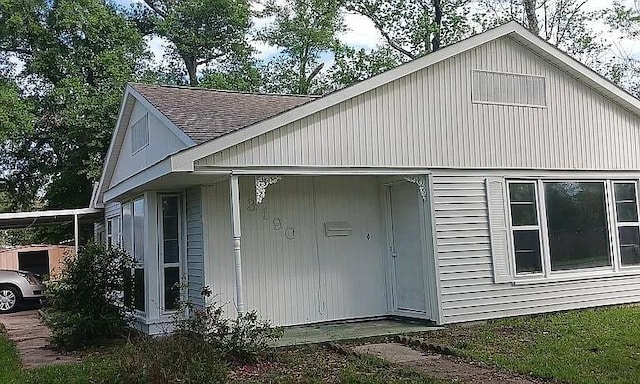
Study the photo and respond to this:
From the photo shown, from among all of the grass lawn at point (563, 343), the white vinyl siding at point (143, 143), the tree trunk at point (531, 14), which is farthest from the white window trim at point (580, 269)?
the tree trunk at point (531, 14)

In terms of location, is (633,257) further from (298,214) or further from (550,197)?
(298,214)

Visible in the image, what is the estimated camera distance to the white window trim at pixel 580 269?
10305 mm

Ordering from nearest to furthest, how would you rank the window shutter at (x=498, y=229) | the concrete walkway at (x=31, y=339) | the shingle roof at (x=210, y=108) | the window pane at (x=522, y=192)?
the concrete walkway at (x=31, y=339)
the shingle roof at (x=210, y=108)
the window shutter at (x=498, y=229)
the window pane at (x=522, y=192)

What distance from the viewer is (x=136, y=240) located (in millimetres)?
11273

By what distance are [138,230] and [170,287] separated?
149cm

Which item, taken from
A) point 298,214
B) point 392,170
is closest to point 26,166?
point 298,214

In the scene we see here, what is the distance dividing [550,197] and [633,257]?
223cm

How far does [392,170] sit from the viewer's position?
30.8ft

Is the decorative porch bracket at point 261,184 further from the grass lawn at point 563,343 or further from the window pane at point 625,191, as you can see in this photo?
the window pane at point 625,191

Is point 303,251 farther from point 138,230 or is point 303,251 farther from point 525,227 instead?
point 525,227

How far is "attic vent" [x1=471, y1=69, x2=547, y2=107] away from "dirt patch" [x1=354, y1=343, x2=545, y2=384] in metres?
4.40

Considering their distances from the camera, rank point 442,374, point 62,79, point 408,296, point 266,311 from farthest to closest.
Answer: point 62,79, point 408,296, point 266,311, point 442,374

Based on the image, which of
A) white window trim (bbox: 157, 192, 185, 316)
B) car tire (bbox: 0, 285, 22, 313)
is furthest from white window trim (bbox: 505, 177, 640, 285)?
car tire (bbox: 0, 285, 22, 313)

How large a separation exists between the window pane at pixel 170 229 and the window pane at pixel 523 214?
5.55m
